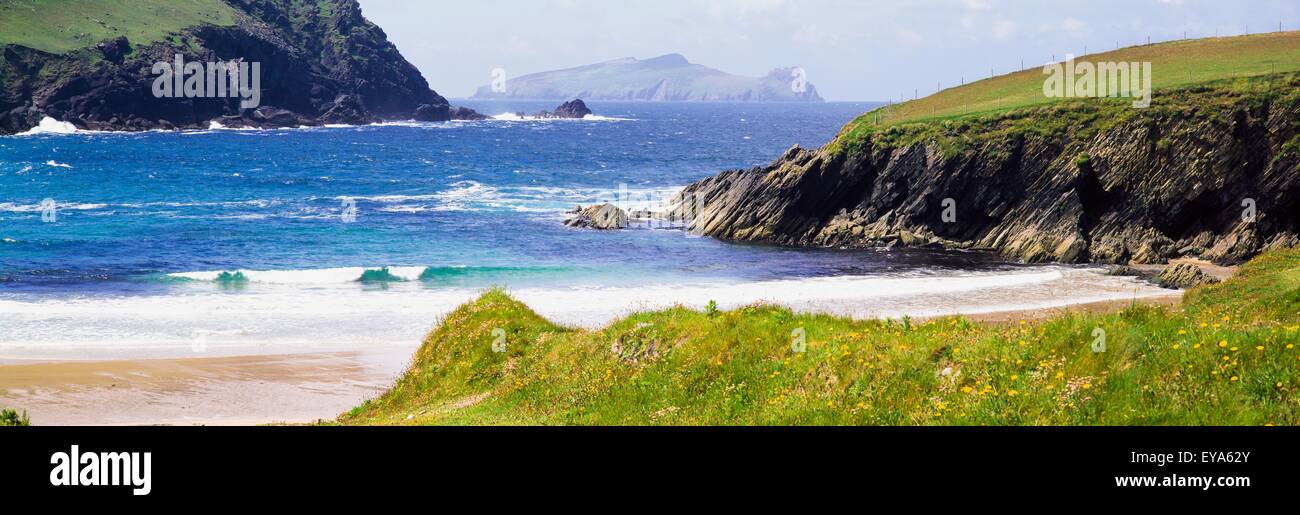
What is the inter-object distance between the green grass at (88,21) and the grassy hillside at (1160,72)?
479 feet

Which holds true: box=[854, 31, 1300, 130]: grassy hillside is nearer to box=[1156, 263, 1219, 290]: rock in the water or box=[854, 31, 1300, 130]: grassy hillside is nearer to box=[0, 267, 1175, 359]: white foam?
box=[1156, 263, 1219, 290]: rock in the water

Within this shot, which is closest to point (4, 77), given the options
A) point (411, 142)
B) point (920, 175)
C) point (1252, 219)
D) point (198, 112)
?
point (198, 112)

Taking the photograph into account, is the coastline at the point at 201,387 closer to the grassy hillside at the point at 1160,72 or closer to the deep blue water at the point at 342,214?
the deep blue water at the point at 342,214

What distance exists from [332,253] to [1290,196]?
5058 cm

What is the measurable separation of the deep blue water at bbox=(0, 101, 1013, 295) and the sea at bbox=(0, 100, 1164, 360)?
28 centimetres

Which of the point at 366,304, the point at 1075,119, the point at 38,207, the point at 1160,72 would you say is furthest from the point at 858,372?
the point at 38,207

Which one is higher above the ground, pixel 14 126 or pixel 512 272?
pixel 14 126

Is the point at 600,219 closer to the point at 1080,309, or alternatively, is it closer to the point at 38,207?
the point at 1080,309

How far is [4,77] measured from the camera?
149 m

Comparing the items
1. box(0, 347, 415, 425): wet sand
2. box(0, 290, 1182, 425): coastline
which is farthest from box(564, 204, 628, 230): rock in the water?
box(0, 347, 415, 425): wet sand

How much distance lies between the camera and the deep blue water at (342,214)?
161 feet

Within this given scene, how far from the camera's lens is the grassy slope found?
1195 cm
